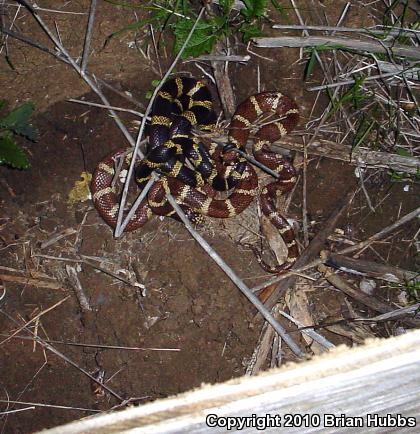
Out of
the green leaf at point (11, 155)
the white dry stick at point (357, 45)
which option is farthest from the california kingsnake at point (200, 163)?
the green leaf at point (11, 155)

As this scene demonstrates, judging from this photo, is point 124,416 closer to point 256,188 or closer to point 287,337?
point 287,337

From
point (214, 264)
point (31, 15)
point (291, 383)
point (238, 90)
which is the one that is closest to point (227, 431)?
point (291, 383)

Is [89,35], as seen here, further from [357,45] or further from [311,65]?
[357,45]

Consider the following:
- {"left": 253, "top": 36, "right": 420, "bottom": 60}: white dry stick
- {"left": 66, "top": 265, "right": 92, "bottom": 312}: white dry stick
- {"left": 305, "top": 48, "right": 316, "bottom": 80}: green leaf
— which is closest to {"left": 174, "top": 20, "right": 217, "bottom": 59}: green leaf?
{"left": 253, "top": 36, "right": 420, "bottom": 60}: white dry stick

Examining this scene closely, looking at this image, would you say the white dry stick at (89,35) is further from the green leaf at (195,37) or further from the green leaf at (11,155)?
the green leaf at (11,155)

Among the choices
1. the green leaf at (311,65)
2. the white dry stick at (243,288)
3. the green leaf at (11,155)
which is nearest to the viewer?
the white dry stick at (243,288)
